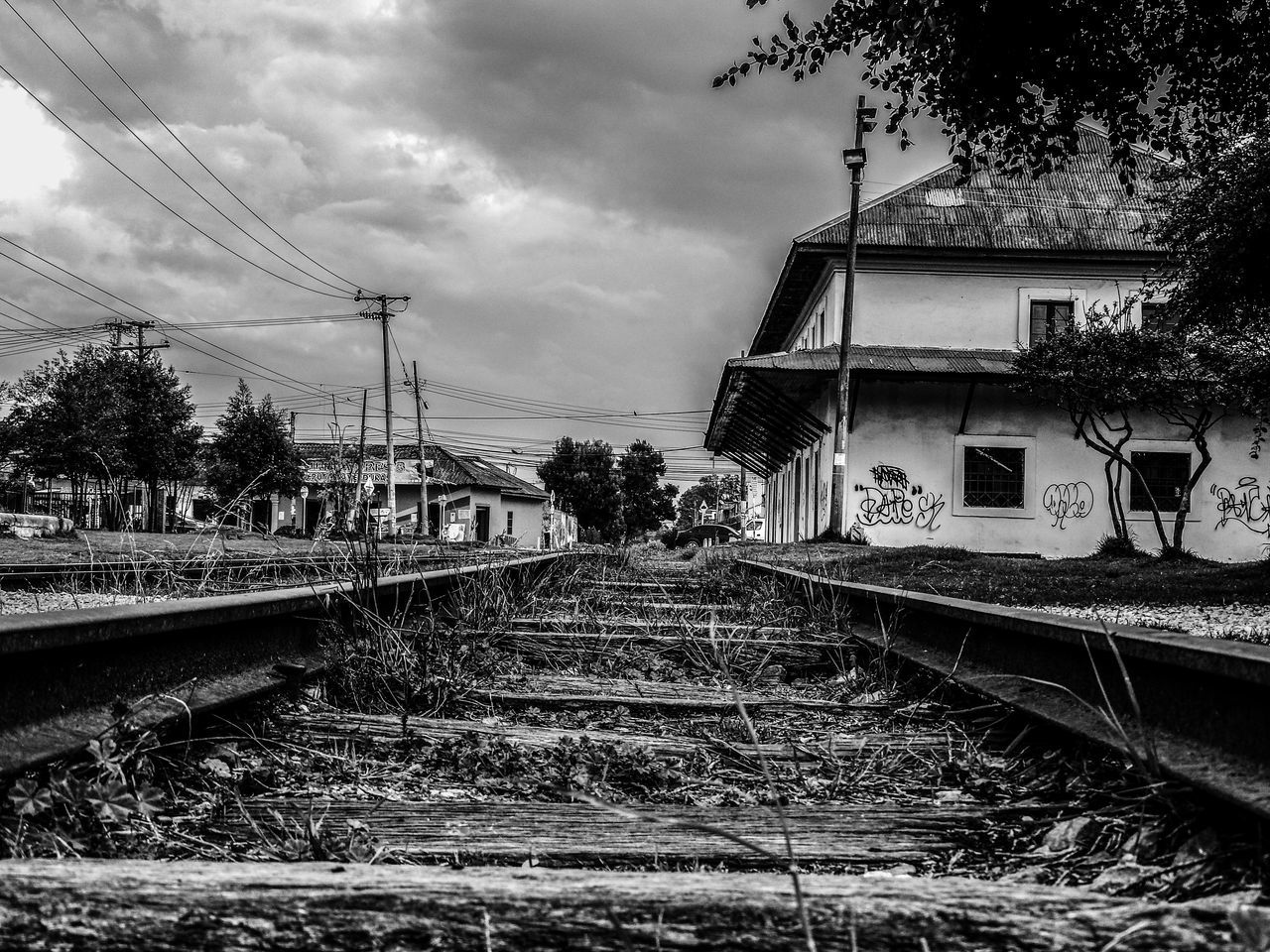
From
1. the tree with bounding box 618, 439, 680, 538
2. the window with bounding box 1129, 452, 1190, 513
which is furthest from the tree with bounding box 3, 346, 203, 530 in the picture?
the tree with bounding box 618, 439, 680, 538

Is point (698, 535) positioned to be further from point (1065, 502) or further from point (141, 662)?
point (141, 662)

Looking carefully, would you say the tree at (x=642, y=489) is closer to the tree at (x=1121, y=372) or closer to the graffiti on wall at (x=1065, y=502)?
the graffiti on wall at (x=1065, y=502)

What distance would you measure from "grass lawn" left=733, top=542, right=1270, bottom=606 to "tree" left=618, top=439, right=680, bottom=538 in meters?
66.8

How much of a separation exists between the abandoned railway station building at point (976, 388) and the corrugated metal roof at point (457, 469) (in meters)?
34.7

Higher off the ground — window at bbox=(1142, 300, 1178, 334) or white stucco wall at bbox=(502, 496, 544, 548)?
window at bbox=(1142, 300, 1178, 334)

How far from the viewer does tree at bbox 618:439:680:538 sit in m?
84.3

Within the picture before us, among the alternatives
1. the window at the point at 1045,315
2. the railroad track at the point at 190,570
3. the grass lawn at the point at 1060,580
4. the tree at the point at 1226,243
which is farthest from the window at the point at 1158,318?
the railroad track at the point at 190,570

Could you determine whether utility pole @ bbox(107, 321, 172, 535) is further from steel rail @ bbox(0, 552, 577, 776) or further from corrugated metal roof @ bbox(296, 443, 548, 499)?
steel rail @ bbox(0, 552, 577, 776)

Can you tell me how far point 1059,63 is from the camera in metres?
8.94

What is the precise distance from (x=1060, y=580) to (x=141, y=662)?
36.4 feet

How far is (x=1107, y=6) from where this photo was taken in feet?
27.8

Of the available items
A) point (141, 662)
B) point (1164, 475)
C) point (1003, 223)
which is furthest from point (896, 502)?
point (141, 662)

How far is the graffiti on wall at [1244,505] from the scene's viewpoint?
2631 centimetres

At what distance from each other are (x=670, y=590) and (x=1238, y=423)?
2253cm
